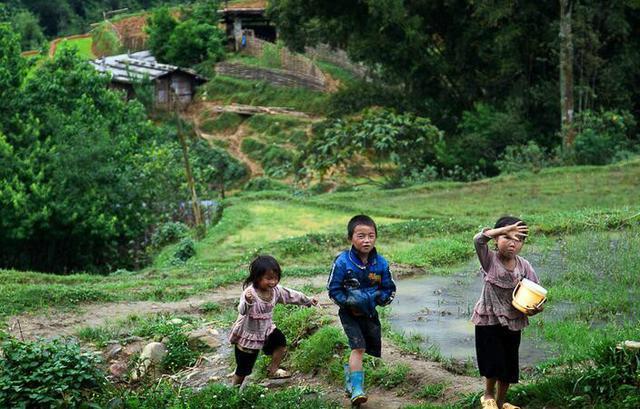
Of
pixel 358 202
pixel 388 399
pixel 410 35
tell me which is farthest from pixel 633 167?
pixel 388 399

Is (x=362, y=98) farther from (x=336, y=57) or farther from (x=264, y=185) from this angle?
(x=336, y=57)

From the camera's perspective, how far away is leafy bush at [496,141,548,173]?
2069cm

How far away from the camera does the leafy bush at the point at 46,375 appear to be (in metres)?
6.77

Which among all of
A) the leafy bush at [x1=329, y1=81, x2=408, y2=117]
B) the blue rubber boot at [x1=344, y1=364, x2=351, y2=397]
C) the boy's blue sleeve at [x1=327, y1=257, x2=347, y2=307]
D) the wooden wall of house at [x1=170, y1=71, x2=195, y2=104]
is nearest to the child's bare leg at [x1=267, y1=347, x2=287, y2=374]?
the blue rubber boot at [x1=344, y1=364, x2=351, y2=397]

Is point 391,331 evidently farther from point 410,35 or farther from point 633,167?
point 410,35

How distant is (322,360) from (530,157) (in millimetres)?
14822

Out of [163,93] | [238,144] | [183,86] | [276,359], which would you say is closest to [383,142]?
[276,359]

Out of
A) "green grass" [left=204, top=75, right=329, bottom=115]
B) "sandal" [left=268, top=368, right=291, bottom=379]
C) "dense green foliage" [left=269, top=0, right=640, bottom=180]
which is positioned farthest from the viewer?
"green grass" [left=204, top=75, right=329, bottom=115]

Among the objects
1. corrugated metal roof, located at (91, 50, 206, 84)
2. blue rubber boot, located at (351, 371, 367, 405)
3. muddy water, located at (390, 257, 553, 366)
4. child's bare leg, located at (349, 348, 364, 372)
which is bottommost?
muddy water, located at (390, 257, 553, 366)

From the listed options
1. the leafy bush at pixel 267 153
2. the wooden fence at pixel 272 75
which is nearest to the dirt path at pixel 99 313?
the leafy bush at pixel 267 153

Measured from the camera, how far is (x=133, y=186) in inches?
786

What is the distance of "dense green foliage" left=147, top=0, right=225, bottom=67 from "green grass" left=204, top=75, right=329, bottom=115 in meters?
2.39

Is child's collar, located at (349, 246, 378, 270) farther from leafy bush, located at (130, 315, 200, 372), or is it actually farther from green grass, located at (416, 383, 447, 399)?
leafy bush, located at (130, 315, 200, 372)

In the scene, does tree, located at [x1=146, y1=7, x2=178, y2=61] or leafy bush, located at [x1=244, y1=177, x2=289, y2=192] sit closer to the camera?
leafy bush, located at [x1=244, y1=177, x2=289, y2=192]
